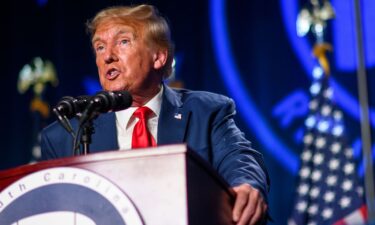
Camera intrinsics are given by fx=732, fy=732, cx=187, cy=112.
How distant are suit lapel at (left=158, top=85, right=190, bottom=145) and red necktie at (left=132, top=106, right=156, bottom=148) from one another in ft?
0.15

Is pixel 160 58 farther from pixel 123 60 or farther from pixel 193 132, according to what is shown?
pixel 193 132

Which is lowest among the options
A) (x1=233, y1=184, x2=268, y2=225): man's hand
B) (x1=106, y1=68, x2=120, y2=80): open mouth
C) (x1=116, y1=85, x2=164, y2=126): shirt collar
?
(x1=233, y1=184, x2=268, y2=225): man's hand

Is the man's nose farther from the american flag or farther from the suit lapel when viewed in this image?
the american flag

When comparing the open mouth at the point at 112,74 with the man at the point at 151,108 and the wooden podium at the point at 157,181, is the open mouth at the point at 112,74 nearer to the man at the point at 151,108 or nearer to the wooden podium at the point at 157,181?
the man at the point at 151,108

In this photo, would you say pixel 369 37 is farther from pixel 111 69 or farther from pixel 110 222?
pixel 110 222

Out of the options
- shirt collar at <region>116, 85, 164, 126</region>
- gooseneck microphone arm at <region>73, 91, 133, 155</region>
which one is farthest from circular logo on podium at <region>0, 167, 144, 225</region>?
shirt collar at <region>116, 85, 164, 126</region>

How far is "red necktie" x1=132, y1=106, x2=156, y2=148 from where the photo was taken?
2.46 m

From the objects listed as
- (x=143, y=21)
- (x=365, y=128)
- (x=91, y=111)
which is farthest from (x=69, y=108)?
(x=365, y=128)

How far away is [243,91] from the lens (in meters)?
4.95

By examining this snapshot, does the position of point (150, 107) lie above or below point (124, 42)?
below

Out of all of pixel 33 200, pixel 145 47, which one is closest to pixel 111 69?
pixel 145 47

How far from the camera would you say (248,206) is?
5.91 feet

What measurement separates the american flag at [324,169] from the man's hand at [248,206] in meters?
2.68

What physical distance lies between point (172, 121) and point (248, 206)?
29.7 inches
